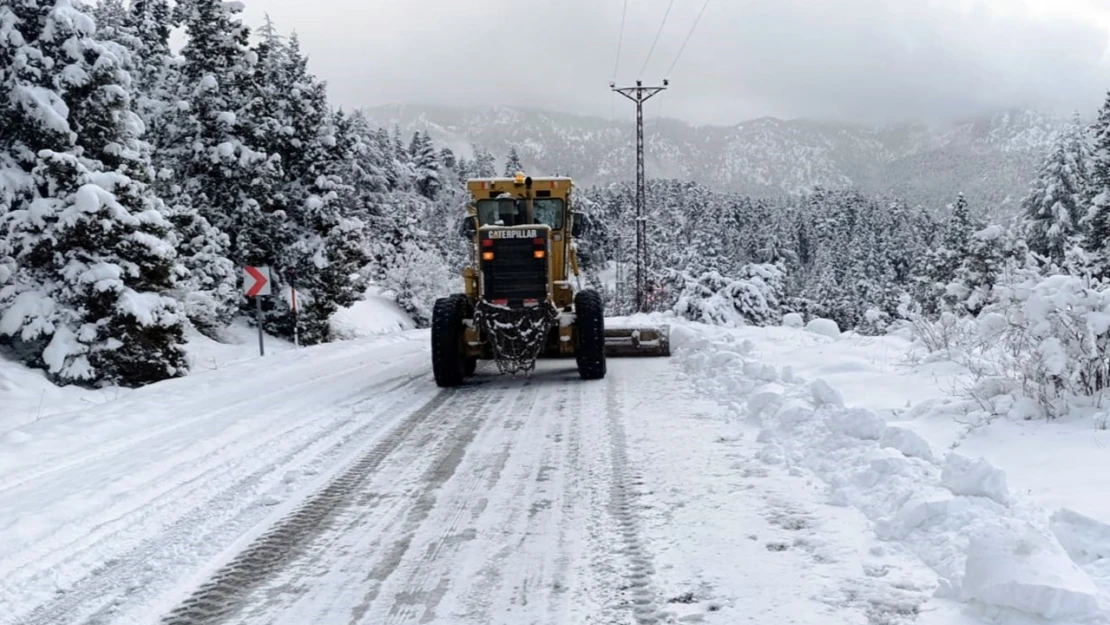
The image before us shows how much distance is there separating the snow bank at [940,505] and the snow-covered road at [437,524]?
0.41 feet

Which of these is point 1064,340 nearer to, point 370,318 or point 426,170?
point 370,318

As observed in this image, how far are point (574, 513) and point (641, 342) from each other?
30.4ft

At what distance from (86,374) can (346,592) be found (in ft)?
47.7

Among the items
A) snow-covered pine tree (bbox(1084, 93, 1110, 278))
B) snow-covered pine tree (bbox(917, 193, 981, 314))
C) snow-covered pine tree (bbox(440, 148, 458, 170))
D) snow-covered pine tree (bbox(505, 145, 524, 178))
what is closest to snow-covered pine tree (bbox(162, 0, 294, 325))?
snow-covered pine tree (bbox(1084, 93, 1110, 278))

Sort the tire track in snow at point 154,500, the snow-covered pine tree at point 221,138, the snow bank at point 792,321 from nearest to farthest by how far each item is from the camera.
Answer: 1. the tire track in snow at point 154,500
2. the snow bank at point 792,321
3. the snow-covered pine tree at point 221,138

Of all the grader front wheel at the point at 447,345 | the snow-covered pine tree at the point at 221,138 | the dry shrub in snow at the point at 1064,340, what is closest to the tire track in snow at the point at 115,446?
the grader front wheel at the point at 447,345

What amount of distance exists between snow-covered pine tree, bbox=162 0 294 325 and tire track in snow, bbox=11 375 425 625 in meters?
19.3

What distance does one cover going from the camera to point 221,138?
2586 cm

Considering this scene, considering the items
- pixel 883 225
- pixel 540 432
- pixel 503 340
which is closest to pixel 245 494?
pixel 540 432

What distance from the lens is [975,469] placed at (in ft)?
14.7

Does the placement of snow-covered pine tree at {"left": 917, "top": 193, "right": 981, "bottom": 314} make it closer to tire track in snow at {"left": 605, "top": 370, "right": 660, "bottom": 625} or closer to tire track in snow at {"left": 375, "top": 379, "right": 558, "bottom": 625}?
tire track in snow at {"left": 375, "top": 379, "right": 558, "bottom": 625}

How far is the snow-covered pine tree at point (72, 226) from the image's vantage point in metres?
16.0

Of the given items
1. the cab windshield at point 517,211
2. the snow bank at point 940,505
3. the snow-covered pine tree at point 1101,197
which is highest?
the snow-covered pine tree at point 1101,197

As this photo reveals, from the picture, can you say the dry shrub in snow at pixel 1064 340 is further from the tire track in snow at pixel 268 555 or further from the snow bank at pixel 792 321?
the snow bank at pixel 792 321
